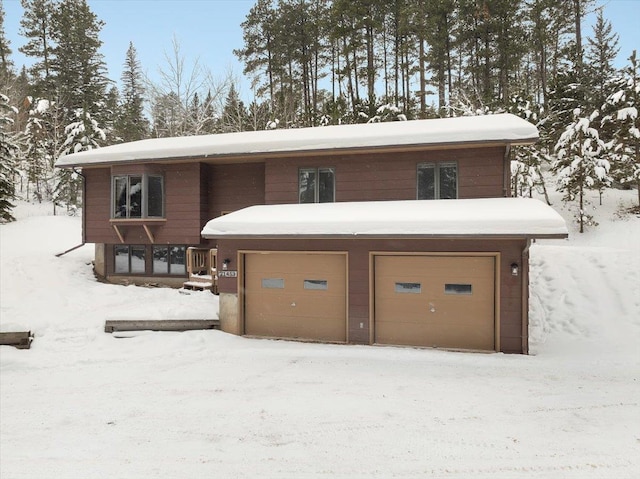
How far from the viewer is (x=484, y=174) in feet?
35.4

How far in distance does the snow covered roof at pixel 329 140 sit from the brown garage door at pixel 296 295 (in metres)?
3.80

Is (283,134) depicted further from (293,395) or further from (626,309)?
(626,309)

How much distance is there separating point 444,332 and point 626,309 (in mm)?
5594

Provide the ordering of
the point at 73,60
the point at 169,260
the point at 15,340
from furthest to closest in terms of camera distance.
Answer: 1. the point at 73,60
2. the point at 169,260
3. the point at 15,340

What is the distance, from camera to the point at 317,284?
31.1ft

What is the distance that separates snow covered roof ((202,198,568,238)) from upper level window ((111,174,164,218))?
4847mm

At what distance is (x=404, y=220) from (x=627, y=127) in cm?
1702

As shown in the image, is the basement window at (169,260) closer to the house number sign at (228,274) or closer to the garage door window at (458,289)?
the house number sign at (228,274)

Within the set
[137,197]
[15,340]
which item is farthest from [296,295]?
[137,197]

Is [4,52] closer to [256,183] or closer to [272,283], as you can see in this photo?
[256,183]

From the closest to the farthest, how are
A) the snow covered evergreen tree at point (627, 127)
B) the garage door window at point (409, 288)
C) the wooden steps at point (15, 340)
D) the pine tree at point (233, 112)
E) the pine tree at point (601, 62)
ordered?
1. the wooden steps at point (15, 340)
2. the garage door window at point (409, 288)
3. the snow covered evergreen tree at point (627, 127)
4. the pine tree at point (601, 62)
5. the pine tree at point (233, 112)

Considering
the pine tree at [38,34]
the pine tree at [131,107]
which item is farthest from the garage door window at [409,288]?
the pine tree at [38,34]

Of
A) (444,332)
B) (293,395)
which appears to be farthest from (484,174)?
(293,395)

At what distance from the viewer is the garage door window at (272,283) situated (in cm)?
971
